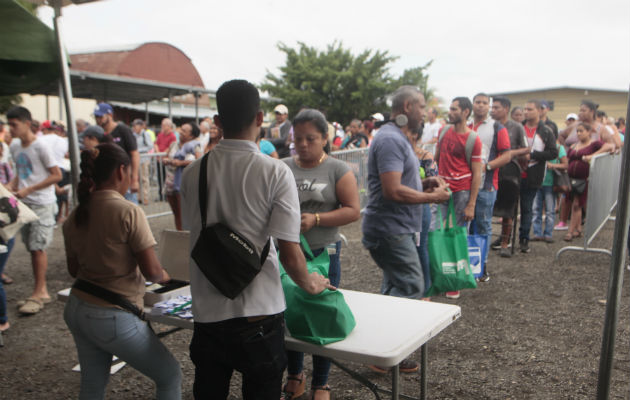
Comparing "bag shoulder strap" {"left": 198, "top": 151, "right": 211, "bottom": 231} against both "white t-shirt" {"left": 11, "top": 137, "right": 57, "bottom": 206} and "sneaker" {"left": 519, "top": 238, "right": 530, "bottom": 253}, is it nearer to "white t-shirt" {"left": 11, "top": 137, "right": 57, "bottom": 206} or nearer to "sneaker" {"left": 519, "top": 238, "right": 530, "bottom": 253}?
"white t-shirt" {"left": 11, "top": 137, "right": 57, "bottom": 206}

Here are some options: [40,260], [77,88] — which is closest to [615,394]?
[40,260]

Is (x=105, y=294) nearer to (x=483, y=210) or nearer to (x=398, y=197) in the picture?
(x=398, y=197)

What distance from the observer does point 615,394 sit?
11.1ft

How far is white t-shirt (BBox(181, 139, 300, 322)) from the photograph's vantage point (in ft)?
6.45

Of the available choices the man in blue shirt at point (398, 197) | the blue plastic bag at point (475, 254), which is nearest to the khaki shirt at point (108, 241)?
the man in blue shirt at point (398, 197)

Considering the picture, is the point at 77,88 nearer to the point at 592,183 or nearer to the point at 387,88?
the point at 592,183

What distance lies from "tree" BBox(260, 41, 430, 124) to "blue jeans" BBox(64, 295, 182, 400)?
33551mm

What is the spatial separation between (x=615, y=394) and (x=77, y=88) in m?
15.9

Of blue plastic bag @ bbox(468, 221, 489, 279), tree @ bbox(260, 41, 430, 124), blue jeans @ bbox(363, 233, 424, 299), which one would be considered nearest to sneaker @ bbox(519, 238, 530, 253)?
blue plastic bag @ bbox(468, 221, 489, 279)

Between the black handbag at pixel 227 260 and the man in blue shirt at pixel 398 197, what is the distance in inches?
65.7

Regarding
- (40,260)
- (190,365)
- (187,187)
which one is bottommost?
(190,365)

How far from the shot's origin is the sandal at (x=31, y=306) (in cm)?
514

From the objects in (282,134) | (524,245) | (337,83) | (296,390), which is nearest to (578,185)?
(524,245)

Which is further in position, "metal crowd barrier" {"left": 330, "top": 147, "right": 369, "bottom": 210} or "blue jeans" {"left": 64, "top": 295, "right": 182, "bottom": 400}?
"metal crowd barrier" {"left": 330, "top": 147, "right": 369, "bottom": 210}
